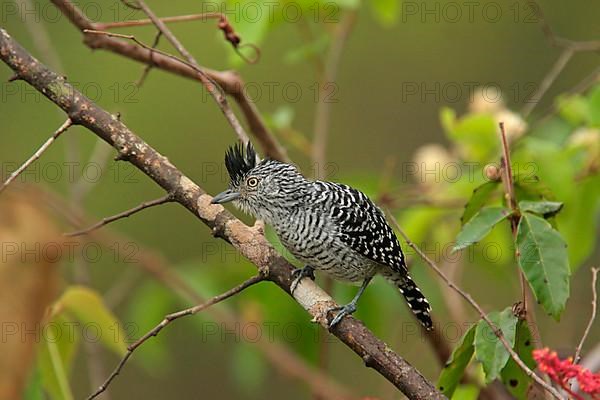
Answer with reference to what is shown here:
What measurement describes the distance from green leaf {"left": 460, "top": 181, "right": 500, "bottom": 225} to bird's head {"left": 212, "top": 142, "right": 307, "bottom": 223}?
3.46 feet

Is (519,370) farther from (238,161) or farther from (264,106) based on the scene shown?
(264,106)

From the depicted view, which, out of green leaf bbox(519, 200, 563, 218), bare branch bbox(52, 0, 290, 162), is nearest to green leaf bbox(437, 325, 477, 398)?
green leaf bbox(519, 200, 563, 218)

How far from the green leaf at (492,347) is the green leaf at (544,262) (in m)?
0.12

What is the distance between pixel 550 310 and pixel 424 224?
1429 millimetres

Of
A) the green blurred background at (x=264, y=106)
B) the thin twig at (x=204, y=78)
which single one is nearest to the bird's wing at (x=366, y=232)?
the thin twig at (x=204, y=78)

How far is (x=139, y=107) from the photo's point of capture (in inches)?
352

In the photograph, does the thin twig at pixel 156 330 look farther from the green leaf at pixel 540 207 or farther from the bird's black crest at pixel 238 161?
the bird's black crest at pixel 238 161

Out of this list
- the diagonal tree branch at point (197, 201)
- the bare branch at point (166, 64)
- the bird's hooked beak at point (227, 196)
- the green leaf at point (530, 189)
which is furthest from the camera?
the bird's hooked beak at point (227, 196)

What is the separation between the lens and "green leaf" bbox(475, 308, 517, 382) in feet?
8.70

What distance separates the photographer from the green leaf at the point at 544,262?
2.74 meters

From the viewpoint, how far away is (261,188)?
407 cm

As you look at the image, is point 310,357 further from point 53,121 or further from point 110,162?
point 53,121

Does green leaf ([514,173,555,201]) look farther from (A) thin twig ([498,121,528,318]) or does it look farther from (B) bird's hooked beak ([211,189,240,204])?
(B) bird's hooked beak ([211,189,240,204])

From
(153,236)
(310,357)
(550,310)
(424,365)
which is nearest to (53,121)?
(153,236)
